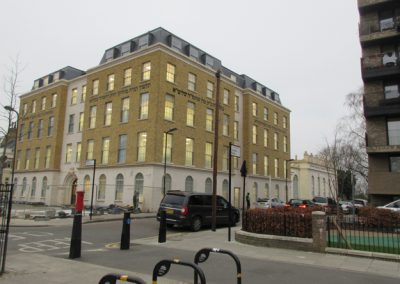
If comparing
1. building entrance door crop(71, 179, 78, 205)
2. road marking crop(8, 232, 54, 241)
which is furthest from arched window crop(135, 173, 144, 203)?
road marking crop(8, 232, 54, 241)

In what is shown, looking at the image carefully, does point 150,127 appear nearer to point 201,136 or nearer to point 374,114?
point 201,136

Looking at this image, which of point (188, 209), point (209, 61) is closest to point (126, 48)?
point (209, 61)

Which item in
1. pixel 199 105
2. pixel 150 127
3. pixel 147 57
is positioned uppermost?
pixel 147 57

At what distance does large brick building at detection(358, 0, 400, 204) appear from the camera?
24234 millimetres

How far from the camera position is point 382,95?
2552cm

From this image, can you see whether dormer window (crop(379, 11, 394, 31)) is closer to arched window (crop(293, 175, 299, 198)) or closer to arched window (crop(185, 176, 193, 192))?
arched window (crop(185, 176, 193, 192))

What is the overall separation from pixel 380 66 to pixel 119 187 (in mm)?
23661

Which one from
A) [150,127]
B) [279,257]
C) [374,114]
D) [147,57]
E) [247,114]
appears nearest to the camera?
[279,257]

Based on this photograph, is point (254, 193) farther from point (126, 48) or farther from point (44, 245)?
point (44, 245)

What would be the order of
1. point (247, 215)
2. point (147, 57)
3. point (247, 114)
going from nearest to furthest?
point (247, 215) → point (147, 57) → point (247, 114)

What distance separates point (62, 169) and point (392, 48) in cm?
3488

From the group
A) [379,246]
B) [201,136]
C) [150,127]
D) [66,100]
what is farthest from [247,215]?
[66,100]

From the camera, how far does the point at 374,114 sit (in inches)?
978

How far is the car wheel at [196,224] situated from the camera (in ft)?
57.8
